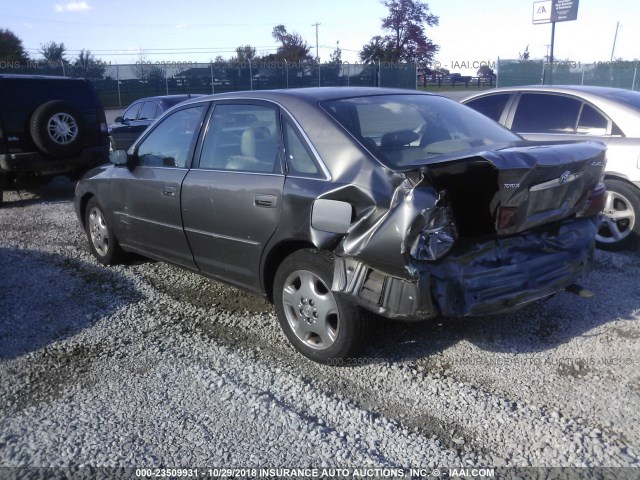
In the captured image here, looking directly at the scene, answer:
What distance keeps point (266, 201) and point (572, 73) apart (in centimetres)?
3659

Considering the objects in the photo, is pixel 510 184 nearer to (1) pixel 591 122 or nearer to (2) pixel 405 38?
(1) pixel 591 122

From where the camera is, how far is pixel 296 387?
135 inches

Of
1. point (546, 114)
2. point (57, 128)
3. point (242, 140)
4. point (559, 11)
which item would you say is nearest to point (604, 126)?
point (546, 114)

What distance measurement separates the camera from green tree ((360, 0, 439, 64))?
61.2 metres

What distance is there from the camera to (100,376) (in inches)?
144

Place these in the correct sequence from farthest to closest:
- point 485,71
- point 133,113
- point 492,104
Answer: point 485,71 → point 133,113 → point 492,104

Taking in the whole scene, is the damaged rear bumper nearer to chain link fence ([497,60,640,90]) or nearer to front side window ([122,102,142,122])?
front side window ([122,102,142,122])

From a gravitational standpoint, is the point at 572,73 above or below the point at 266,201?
above

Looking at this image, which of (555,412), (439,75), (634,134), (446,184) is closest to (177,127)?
(446,184)

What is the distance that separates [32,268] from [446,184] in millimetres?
4507

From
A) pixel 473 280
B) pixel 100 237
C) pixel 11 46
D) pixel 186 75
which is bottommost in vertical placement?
pixel 100 237

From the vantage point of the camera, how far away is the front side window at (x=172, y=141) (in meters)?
4.64

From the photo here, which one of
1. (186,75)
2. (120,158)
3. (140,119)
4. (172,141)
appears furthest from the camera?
(186,75)

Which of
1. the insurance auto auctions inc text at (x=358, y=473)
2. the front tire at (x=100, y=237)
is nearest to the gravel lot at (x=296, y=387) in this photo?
the insurance auto auctions inc text at (x=358, y=473)
